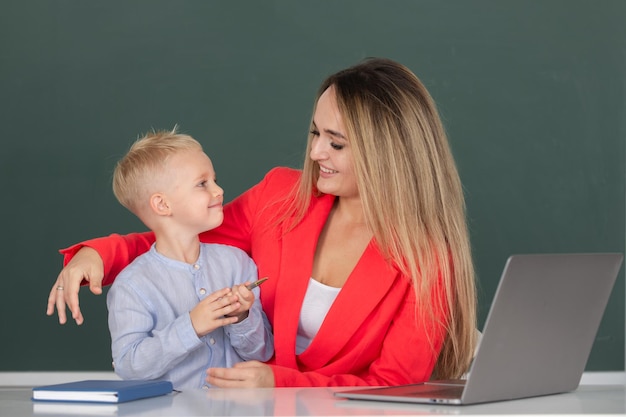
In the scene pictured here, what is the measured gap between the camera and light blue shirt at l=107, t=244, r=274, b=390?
2025 mm

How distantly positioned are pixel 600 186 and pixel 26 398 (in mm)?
3411

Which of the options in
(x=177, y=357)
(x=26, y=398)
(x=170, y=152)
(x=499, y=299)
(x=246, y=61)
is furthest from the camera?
(x=246, y=61)

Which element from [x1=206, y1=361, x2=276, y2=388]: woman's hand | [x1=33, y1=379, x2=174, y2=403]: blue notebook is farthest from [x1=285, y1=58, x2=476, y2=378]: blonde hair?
[x1=33, y1=379, x2=174, y2=403]: blue notebook

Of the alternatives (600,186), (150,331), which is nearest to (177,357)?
(150,331)

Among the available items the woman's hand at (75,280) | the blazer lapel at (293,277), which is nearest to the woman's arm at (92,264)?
the woman's hand at (75,280)

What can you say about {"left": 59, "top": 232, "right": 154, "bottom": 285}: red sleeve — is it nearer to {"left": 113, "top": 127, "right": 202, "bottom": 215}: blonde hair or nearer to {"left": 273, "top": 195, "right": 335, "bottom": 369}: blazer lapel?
{"left": 113, "top": 127, "right": 202, "bottom": 215}: blonde hair

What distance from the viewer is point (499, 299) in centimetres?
136

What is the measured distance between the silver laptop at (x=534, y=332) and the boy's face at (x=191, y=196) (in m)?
0.77

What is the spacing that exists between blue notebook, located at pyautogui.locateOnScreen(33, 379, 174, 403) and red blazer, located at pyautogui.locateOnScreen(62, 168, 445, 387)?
63 cm

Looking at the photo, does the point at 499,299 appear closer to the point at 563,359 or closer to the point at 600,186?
the point at 563,359

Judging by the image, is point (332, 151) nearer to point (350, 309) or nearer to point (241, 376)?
point (350, 309)

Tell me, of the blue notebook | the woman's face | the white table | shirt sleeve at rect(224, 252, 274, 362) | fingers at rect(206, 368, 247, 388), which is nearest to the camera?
the white table

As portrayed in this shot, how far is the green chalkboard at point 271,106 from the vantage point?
4.30m

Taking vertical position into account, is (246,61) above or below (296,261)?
above
